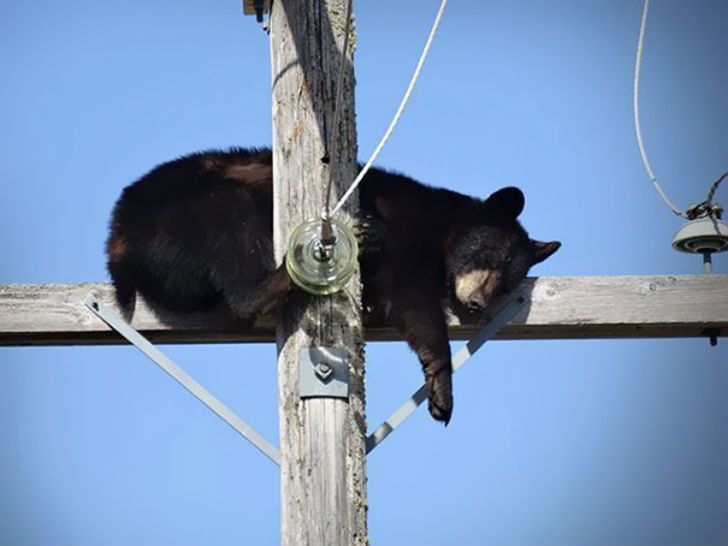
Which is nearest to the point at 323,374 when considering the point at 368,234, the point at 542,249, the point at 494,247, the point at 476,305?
the point at 368,234

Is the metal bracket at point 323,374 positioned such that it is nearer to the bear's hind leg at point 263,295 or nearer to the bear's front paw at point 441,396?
the bear's hind leg at point 263,295

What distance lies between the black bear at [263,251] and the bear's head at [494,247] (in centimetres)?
1

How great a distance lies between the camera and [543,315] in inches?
236

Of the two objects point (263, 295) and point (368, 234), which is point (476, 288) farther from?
point (263, 295)

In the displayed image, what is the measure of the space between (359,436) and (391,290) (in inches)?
72.1

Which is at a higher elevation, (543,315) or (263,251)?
(263,251)

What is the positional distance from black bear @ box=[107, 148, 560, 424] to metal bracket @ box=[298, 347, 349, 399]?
42 centimetres

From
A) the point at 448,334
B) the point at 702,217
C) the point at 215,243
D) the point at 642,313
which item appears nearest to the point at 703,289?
the point at 642,313

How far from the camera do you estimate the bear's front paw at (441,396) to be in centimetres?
621

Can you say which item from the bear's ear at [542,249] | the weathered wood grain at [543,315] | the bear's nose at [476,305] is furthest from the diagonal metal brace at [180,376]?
the bear's ear at [542,249]

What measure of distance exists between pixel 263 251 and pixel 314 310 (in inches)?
49.5

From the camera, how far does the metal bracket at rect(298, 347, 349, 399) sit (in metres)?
4.94

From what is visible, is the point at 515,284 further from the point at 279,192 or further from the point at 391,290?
the point at 279,192

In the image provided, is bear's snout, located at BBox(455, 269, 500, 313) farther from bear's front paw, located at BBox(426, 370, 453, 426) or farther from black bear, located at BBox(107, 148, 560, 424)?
bear's front paw, located at BBox(426, 370, 453, 426)
